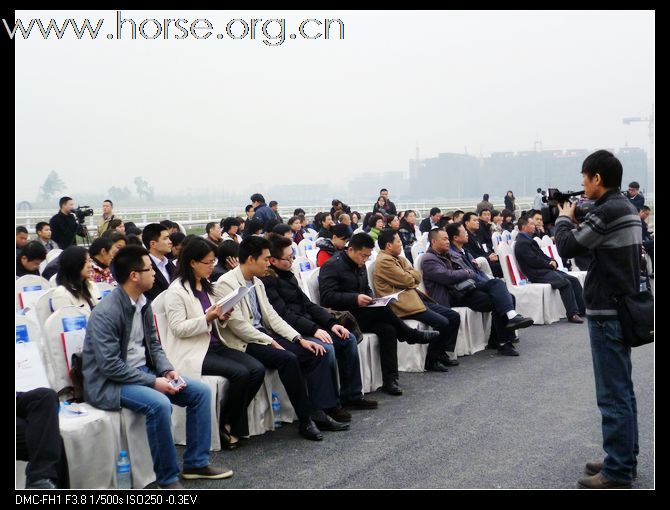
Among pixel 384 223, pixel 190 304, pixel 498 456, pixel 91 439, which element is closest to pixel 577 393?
pixel 498 456

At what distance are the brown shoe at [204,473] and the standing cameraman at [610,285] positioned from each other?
185 centimetres

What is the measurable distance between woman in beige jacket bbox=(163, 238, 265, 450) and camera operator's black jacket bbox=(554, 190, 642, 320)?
203 centimetres

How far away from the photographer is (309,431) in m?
4.30

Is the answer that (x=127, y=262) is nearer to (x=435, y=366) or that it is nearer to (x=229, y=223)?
(x=435, y=366)

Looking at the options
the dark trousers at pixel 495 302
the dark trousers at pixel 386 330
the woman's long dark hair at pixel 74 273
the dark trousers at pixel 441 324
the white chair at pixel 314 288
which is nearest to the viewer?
the woman's long dark hair at pixel 74 273

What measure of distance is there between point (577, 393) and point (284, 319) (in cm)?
225

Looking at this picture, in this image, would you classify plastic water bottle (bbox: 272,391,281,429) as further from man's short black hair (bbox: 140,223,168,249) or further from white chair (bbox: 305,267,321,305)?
man's short black hair (bbox: 140,223,168,249)

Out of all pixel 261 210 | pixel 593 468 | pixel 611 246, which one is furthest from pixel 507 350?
pixel 261 210

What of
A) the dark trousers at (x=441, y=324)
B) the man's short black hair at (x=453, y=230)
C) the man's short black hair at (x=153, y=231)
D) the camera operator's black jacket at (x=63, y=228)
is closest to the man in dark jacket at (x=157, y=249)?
the man's short black hair at (x=153, y=231)

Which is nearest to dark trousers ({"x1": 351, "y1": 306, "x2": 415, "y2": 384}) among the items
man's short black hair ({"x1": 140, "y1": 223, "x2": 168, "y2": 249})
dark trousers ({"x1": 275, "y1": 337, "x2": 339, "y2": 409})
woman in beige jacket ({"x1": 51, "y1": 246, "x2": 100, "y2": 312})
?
dark trousers ({"x1": 275, "y1": 337, "x2": 339, "y2": 409})

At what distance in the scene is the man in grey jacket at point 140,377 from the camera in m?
3.42

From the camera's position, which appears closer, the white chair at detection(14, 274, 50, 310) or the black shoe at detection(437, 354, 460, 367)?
the white chair at detection(14, 274, 50, 310)

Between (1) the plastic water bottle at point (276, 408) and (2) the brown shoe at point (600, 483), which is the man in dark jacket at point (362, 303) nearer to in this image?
(1) the plastic water bottle at point (276, 408)

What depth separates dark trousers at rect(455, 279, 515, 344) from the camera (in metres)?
6.75
